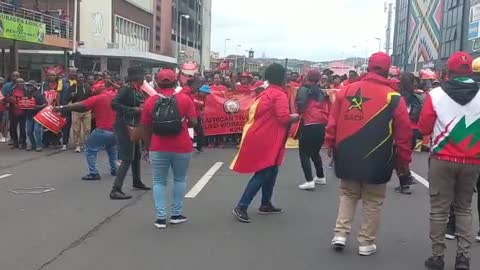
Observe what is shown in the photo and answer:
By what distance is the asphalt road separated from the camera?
19.1 ft

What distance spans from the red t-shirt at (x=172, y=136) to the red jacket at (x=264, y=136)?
2.44ft

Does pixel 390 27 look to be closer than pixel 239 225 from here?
No

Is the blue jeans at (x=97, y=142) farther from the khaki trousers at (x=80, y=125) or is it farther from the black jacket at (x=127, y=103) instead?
the khaki trousers at (x=80, y=125)

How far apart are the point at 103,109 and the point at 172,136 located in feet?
11.8

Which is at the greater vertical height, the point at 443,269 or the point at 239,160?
the point at 239,160

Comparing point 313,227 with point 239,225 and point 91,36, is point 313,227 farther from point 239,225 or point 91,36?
point 91,36

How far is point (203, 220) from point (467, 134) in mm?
3265

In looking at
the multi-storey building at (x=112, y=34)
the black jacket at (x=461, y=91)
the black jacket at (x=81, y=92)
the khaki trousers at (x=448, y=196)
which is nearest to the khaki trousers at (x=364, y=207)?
the khaki trousers at (x=448, y=196)

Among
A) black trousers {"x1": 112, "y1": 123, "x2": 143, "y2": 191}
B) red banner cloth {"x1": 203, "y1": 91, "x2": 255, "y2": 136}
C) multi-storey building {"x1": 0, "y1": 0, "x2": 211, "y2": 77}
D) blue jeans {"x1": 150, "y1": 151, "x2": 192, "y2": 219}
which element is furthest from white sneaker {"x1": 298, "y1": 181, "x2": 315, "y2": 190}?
multi-storey building {"x1": 0, "y1": 0, "x2": 211, "y2": 77}

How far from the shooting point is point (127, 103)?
9.03m

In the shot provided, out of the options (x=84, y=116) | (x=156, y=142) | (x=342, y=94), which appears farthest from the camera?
(x=84, y=116)

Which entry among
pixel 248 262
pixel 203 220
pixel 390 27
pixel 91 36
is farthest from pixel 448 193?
pixel 390 27

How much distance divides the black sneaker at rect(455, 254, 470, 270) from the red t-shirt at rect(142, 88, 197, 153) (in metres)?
3.03

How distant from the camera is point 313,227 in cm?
726
